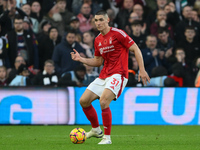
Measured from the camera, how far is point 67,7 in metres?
14.1

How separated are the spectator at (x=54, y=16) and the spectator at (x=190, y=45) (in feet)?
12.0

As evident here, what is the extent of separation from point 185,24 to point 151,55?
5.91 feet

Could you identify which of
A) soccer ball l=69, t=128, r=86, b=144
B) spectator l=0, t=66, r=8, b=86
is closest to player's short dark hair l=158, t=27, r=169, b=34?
spectator l=0, t=66, r=8, b=86

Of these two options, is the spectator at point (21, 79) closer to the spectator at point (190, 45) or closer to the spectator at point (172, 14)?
the spectator at point (190, 45)

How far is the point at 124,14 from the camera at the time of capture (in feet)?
46.5

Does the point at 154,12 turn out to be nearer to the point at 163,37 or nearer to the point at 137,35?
the point at 163,37

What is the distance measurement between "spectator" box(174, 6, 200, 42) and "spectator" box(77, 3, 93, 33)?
2.74m

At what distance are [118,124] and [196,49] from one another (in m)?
3.67

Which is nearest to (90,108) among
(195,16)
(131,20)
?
(131,20)

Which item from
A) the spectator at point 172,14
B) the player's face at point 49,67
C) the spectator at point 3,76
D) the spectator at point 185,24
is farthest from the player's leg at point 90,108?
the spectator at point 172,14

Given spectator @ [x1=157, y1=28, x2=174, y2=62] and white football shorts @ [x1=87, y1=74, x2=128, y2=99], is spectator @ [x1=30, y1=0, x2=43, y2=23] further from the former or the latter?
→ white football shorts @ [x1=87, y1=74, x2=128, y2=99]

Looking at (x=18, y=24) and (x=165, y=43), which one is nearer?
(x=18, y=24)

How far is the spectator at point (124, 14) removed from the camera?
46.0 feet

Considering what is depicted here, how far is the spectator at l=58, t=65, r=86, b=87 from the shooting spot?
12.2 m
